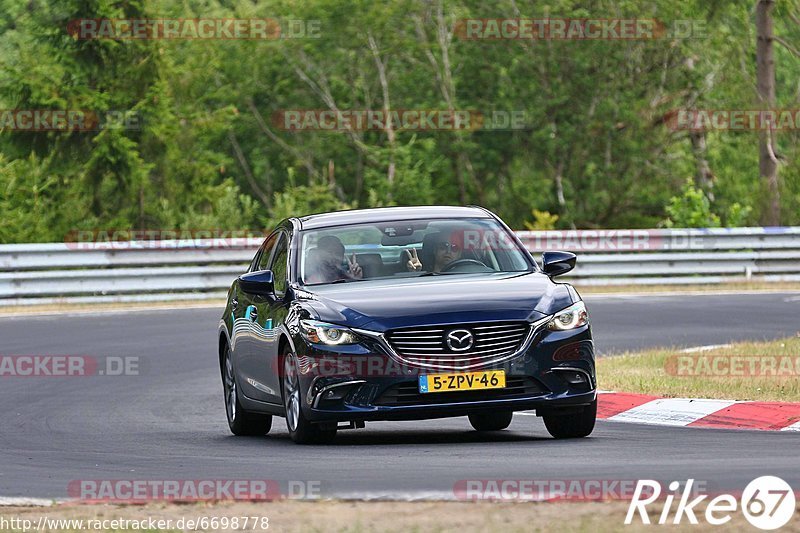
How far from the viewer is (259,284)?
1183 cm

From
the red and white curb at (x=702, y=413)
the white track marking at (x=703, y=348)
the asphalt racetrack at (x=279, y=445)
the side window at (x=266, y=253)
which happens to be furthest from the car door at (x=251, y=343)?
the white track marking at (x=703, y=348)

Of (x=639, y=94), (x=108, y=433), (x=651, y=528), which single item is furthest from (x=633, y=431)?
(x=639, y=94)

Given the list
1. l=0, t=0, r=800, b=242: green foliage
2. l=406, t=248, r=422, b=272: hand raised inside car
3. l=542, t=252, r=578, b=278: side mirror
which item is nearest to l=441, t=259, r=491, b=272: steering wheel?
l=406, t=248, r=422, b=272: hand raised inside car

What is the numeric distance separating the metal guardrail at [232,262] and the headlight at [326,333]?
1560cm

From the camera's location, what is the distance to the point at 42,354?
19438mm

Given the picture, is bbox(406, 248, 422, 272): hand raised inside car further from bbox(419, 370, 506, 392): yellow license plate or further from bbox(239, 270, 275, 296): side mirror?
bbox(419, 370, 506, 392): yellow license plate

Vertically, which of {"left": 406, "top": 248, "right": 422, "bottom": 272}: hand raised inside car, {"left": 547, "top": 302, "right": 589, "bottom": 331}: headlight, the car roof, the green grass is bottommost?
the green grass

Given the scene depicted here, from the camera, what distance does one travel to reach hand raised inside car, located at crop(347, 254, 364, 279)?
11648 millimetres

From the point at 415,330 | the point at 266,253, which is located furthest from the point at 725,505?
the point at 266,253

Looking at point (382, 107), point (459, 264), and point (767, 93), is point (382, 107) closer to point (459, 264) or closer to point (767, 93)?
point (767, 93)

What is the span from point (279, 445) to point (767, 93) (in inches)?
1078

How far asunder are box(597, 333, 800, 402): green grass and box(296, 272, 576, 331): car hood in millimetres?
2565

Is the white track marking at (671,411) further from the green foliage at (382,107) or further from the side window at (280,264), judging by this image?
the green foliage at (382,107)

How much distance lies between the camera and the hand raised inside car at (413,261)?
11.7 metres
